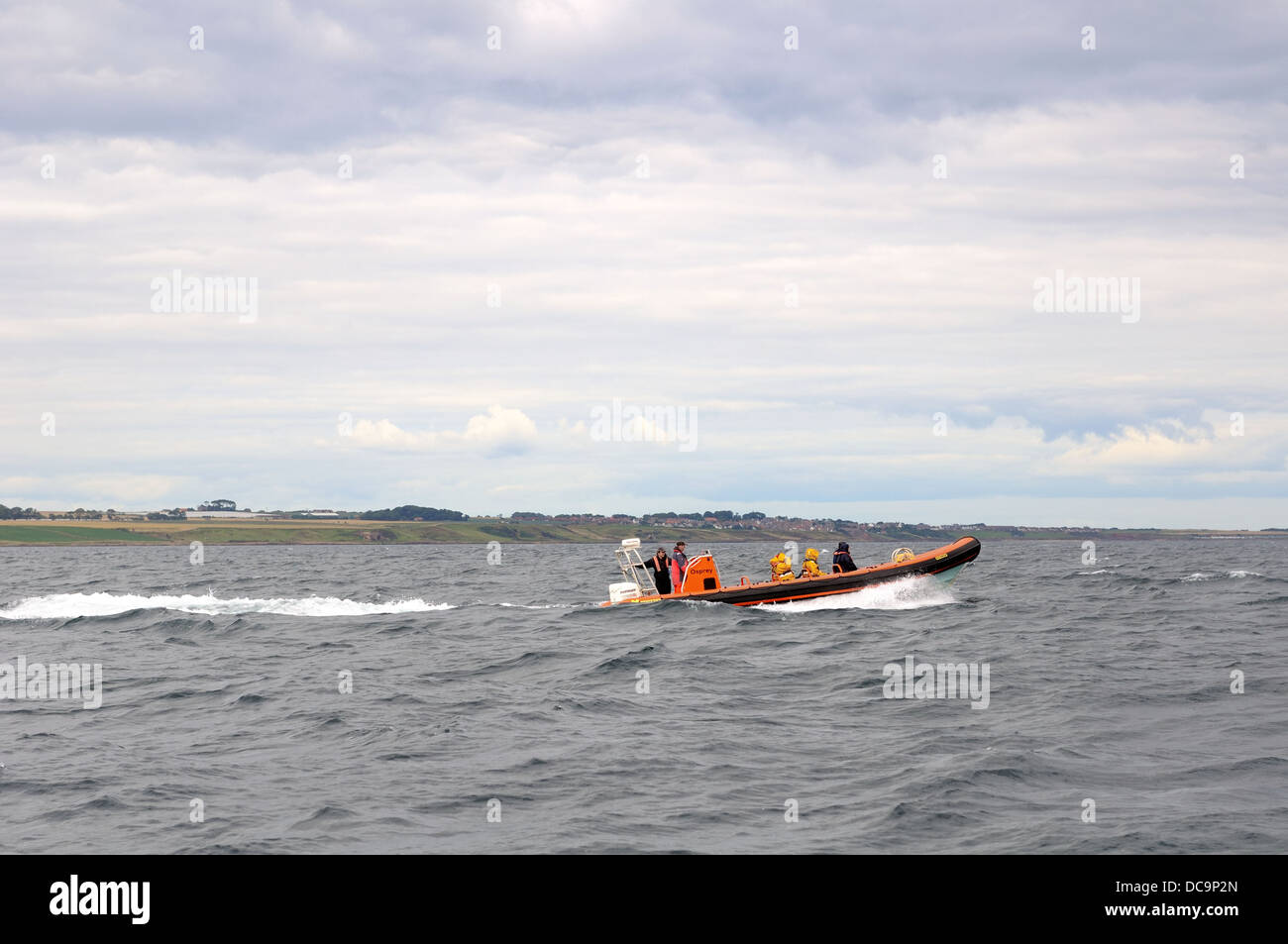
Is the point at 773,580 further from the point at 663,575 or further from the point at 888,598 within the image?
the point at 888,598

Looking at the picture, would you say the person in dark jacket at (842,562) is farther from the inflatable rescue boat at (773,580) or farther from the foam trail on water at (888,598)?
the foam trail on water at (888,598)

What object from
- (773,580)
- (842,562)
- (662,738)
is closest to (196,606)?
(773,580)

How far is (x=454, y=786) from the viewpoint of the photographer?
43.7 feet

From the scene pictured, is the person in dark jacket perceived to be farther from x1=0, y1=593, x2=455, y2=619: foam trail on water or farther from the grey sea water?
x1=0, y1=593, x2=455, y2=619: foam trail on water

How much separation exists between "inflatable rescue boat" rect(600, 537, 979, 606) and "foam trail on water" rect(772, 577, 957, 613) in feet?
0.55

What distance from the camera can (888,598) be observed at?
113ft

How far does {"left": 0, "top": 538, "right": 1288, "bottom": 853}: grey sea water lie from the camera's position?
1143 cm

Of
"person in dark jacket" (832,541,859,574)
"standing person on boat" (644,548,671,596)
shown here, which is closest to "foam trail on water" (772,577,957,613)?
"person in dark jacket" (832,541,859,574)

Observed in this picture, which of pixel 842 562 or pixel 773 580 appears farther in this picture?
pixel 842 562

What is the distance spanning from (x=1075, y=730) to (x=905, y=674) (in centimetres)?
530

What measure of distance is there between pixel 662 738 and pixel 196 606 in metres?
29.7

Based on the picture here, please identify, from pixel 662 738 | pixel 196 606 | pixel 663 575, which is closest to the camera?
pixel 662 738
